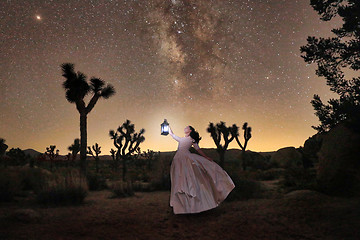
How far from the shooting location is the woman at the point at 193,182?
21.1 feet

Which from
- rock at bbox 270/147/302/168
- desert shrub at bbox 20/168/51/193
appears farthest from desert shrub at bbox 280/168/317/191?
rock at bbox 270/147/302/168

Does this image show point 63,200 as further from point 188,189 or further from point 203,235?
point 203,235

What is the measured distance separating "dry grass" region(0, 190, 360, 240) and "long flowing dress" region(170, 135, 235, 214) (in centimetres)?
37

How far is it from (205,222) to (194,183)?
2.85 ft

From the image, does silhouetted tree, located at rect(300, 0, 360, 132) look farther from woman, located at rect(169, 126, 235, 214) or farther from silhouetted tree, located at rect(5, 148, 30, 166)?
silhouetted tree, located at rect(5, 148, 30, 166)

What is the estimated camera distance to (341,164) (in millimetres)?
8523

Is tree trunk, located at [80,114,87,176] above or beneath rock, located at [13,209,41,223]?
above

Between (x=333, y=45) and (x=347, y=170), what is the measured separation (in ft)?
13.7

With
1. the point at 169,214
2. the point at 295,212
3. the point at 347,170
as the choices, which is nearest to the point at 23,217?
the point at 169,214

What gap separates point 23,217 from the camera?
635 cm

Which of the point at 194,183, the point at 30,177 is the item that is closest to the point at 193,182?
the point at 194,183

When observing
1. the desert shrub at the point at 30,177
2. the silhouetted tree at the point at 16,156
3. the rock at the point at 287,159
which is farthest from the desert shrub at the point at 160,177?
the silhouetted tree at the point at 16,156

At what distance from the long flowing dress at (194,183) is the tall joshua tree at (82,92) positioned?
8.43 metres

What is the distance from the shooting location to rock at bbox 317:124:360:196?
826 centimetres
